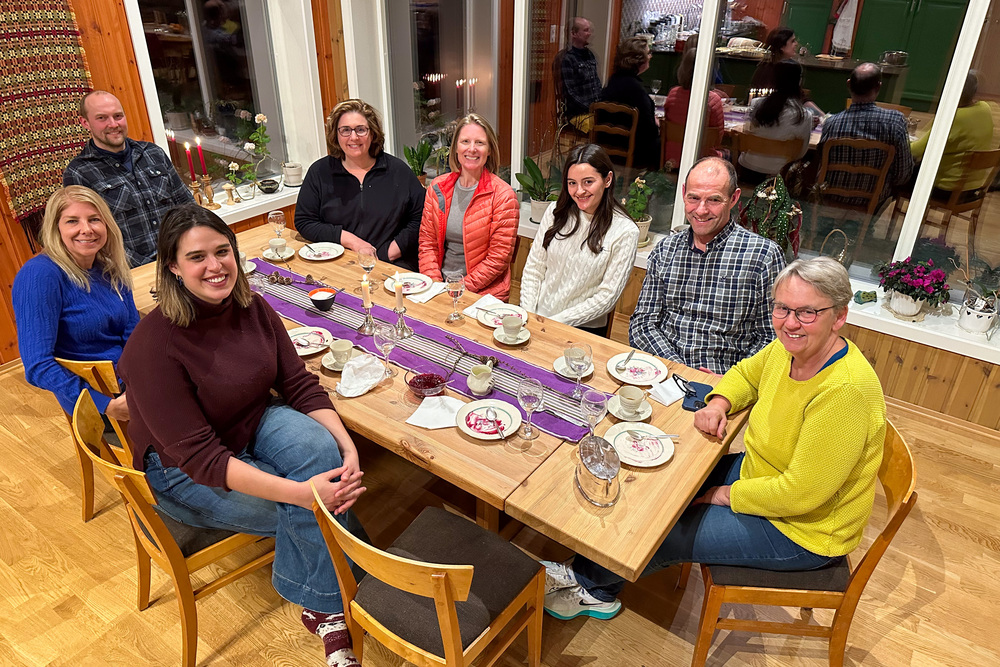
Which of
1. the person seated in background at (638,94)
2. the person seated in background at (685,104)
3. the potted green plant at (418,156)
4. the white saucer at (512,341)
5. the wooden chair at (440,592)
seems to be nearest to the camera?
the wooden chair at (440,592)

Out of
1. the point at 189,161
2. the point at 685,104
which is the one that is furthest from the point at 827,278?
the point at 189,161

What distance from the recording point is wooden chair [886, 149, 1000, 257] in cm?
304

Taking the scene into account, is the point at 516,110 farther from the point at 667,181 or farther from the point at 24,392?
the point at 24,392

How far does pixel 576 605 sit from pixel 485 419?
71 centimetres

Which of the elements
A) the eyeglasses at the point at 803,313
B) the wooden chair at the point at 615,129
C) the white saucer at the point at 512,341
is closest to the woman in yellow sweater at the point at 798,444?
the eyeglasses at the point at 803,313

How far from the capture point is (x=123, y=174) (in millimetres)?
3170

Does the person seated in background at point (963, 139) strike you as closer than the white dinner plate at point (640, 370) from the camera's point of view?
No

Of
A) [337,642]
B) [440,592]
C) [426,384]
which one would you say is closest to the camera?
[440,592]

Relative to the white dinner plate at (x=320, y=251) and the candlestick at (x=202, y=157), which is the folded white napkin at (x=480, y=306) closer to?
the white dinner plate at (x=320, y=251)

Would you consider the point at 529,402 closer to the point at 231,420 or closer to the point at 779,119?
the point at 231,420

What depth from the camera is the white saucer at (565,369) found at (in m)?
2.06

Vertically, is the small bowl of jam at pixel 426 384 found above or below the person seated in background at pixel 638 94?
below

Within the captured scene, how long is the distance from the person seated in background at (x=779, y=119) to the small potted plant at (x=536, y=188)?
1.14 meters

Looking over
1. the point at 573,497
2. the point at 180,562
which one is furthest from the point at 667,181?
the point at 180,562
